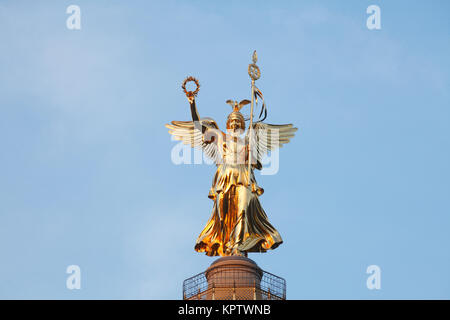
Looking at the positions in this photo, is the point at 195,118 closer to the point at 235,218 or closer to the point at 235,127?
the point at 235,127

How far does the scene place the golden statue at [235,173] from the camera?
37.7m

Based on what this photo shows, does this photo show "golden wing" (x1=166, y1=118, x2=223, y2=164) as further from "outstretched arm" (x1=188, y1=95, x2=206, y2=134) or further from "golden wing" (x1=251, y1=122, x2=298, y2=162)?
"golden wing" (x1=251, y1=122, x2=298, y2=162)

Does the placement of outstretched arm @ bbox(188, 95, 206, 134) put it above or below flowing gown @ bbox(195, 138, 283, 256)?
above

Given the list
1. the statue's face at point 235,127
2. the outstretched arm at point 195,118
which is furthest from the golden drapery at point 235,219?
the outstretched arm at point 195,118

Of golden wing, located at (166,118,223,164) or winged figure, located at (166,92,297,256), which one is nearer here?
winged figure, located at (166,92,297,256)

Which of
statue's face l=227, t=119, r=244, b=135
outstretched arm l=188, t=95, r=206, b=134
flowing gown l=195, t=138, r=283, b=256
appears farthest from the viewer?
outstretched arm l=188, t=95, r=206, b=134

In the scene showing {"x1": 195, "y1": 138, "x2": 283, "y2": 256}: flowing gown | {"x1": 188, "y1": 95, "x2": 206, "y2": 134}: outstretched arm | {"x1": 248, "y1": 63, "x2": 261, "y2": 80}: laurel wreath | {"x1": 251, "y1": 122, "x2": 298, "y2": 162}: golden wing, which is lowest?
{"x1": 195, "y1": 138, "x2": 283, "y2": 256}: flowing gown

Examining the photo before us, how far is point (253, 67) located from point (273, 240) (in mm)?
7397

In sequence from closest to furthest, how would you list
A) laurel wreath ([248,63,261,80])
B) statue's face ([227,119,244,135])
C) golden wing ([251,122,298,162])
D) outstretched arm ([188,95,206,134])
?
statue's face ([227,119,244,135]) → golden wing ([251,122,298,162]) → outstretched arm ([188,95,206,134]) → laurel wreath ([248,63,261,80])

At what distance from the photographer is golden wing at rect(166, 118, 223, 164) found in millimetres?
39969

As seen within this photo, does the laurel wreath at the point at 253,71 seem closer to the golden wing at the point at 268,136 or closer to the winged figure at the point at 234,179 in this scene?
the winged figure at the point at 234,179

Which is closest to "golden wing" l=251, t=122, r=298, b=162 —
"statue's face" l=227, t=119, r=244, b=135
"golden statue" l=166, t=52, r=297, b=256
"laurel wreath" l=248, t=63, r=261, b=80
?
"golden statue" l=166, t=52, r=297, b=256
